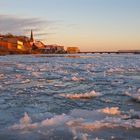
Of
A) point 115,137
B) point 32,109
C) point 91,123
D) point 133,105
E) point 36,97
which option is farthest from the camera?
point 36,97

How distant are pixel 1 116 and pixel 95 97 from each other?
4.24 meters

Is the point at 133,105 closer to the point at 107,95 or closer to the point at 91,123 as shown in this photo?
the point at 107,95

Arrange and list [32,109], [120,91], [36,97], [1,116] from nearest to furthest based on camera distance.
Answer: [1,116] < [32,109] < [36,97] < [120,91]

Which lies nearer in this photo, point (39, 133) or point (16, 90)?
point (39, 133)

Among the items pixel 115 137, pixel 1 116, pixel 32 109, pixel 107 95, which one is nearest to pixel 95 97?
pixel 107 95

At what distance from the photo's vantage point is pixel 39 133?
6.88 metres

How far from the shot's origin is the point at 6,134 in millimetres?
6859

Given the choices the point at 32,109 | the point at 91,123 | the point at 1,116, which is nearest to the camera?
the point at 91,123

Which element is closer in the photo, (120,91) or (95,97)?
(95,97)

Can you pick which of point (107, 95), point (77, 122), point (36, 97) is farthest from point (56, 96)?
point (77, 122)

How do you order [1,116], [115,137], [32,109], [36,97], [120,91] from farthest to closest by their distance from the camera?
1. [120,91]
2. [36,97]
3. [32,109]
4. [1,116]
5. [115,137]

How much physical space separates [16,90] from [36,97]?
2.08 meters

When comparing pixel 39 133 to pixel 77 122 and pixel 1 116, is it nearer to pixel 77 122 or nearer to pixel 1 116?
pixel 77 122

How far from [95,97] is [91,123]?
4467mm
